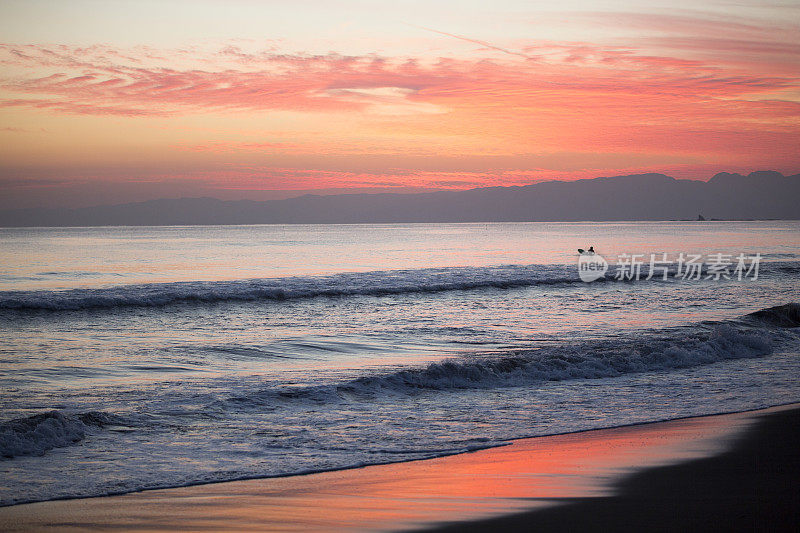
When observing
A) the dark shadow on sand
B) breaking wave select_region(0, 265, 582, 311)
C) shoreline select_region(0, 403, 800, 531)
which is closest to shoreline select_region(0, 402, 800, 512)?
shoreline select_region(0, 403, 800, 531)

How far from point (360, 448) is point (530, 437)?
2.12 m

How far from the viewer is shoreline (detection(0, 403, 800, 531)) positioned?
5.38 m

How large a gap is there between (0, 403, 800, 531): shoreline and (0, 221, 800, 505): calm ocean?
370 millimetres

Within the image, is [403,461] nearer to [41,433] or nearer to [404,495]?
[404,495]

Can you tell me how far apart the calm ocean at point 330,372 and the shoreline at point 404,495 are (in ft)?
1.21

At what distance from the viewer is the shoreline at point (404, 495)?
538cm

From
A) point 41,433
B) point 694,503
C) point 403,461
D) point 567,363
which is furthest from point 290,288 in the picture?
point 694,503

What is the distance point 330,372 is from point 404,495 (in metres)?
6.60

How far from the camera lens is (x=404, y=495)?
604cm

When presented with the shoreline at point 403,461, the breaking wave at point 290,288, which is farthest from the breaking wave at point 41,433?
the breaking wave at point 290,288

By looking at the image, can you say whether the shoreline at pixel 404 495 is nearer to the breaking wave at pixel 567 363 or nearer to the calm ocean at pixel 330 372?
the calm ocean at pixel 330 372

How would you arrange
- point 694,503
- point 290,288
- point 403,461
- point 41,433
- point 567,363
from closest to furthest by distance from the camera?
1. point 694,503
2. point 403,461
3. point 41,433
4. point 567,363
5. point 290,288

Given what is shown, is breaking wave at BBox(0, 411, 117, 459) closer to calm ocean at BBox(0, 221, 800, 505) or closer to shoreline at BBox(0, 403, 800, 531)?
calm ocean at BBox(0, 221, 800, 505)

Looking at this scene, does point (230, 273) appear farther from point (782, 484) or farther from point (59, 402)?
point (782, 484)
